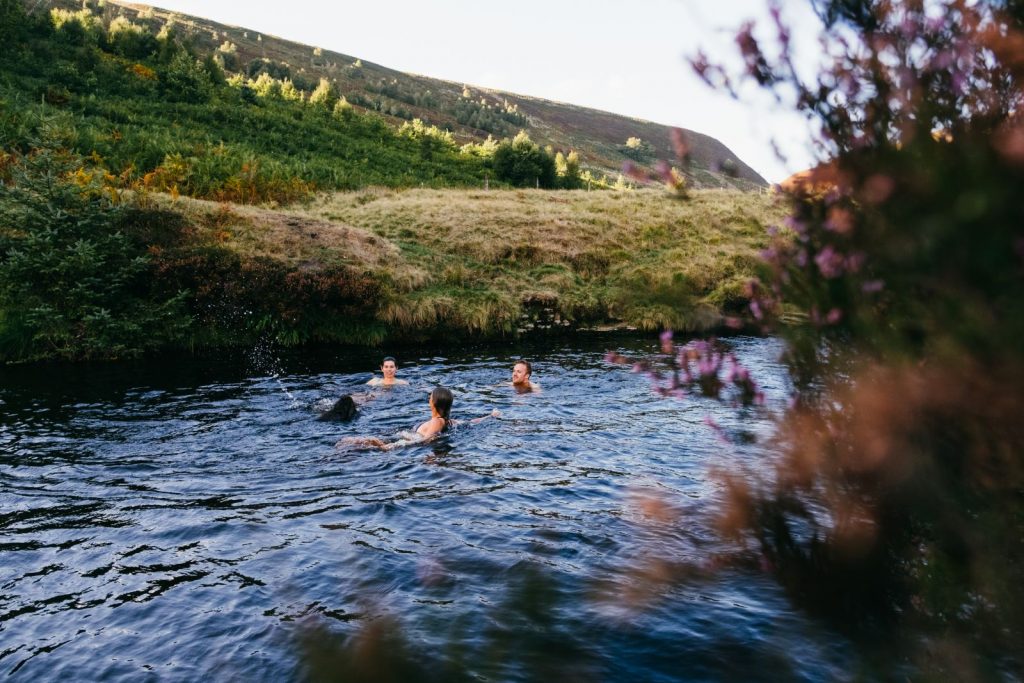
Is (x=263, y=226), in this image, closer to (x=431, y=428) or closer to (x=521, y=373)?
(x=521, y=373)

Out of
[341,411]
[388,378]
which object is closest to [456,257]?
[388,378]

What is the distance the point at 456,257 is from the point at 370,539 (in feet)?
53.5

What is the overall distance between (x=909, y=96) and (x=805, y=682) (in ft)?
11.3

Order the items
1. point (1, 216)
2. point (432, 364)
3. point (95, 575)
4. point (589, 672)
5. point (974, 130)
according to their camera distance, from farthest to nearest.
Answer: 1. point (432, 364)
2. point (1, 216)
3. point (95, 575)
4. point (589, 672)
5. point (974, 130)

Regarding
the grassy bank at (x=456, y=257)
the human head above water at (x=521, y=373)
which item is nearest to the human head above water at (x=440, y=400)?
the human head above water at (x=521, y=373)

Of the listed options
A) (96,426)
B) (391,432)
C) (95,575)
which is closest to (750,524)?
(95,575)

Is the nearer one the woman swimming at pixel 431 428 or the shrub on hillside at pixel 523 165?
the woman swimming at pixel 431 428

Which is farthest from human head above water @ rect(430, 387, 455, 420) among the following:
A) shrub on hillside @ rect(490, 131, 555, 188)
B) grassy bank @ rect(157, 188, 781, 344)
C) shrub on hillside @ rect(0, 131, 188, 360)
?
shrub on hillside @ rect(490, 131, 555, 188)

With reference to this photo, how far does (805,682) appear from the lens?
13.4 feet

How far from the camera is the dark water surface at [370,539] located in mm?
4410

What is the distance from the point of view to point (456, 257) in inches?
871

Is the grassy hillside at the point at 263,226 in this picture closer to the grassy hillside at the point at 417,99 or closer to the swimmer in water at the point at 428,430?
the swimmer in water at the point at 428,430

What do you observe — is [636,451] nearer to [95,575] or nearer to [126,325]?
[95,575]

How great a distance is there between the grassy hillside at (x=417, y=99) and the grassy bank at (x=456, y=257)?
1448cm
